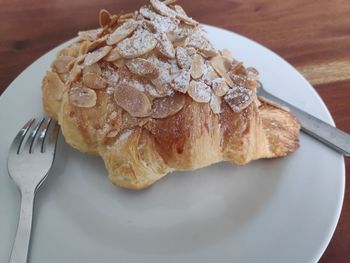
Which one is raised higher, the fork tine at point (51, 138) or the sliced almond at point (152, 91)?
the sliced almond at point (152, 91)

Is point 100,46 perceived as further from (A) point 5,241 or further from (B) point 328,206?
(B) point 328,206

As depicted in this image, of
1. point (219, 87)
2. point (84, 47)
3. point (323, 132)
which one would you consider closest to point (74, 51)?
point (84, 47)

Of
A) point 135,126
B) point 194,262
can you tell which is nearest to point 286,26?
point 135,126

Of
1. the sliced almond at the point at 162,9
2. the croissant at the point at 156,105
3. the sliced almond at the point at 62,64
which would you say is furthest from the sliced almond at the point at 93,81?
the sliced almond at the point at 162,9

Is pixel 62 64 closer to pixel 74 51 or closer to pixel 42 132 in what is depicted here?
pixel 74 51

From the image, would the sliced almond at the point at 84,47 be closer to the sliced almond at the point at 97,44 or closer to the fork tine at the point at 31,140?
the sliced almond at the point at 97,44

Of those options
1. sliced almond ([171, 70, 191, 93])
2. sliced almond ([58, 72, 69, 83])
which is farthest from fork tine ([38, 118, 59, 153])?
sliced almond ([171, 70, 191, 93])

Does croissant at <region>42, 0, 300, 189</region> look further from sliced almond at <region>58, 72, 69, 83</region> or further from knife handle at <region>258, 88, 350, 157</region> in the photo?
knife handle at <region>258, 88, 350, 157</region>
